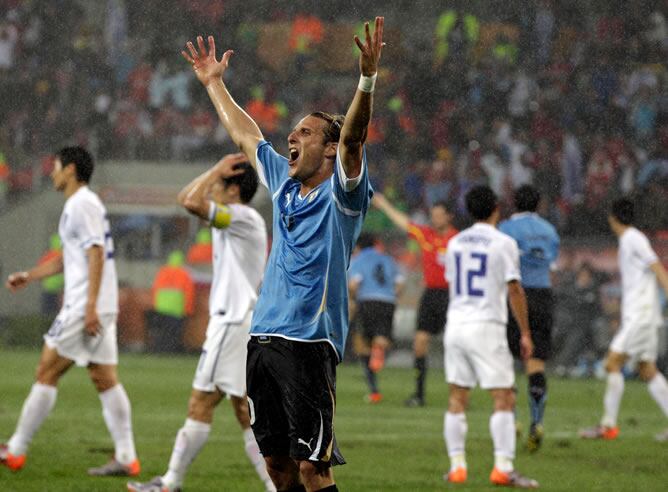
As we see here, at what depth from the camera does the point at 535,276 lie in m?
12.0

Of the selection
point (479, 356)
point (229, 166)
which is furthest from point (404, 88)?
point (229, 166)

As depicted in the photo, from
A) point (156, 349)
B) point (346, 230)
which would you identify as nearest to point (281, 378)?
point (346, 230)

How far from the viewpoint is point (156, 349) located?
947 inches

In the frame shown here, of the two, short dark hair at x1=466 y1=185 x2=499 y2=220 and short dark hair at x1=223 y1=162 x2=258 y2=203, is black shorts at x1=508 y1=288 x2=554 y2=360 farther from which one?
short dark hair at x1=223 y1=162 x2=258 y2=203

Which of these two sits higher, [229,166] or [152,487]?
[229,166]

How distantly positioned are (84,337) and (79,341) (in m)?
0.05

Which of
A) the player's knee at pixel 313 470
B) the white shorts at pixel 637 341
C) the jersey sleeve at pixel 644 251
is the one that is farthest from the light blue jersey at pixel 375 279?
the player's knee at pixel 313 470

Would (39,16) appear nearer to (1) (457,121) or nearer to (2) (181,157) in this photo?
(2) (181,157)

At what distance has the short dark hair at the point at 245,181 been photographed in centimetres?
834

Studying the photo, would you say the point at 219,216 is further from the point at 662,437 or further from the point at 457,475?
the point at 662,437

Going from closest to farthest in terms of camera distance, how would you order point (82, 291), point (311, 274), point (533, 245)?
point (311, 274) → point (82, 291) → point (533, 245)

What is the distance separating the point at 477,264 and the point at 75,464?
3212mm

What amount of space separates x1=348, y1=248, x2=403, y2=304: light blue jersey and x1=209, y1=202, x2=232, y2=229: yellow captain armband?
978 centimetres

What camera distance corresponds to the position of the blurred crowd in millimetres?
25031
